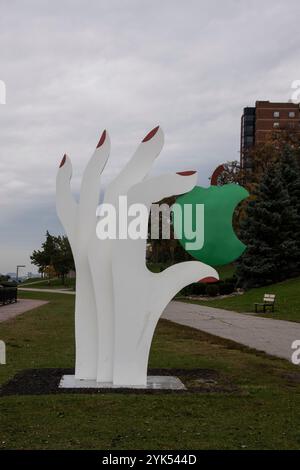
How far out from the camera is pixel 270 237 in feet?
112

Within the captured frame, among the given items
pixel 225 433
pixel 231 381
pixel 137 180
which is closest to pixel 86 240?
pixel 137 180

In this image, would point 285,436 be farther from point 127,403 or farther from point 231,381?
point 231,381

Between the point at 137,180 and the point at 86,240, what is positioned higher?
the point at 137,180

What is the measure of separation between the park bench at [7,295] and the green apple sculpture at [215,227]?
72.5 feet

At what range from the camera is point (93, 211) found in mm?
9367

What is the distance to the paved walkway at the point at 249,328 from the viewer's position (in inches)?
553

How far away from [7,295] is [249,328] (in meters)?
17.3

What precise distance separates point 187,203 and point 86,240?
1.71m

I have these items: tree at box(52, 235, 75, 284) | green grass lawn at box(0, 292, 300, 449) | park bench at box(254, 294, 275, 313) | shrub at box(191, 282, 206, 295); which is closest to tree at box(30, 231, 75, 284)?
tree at box(52, 235, 75, 284)

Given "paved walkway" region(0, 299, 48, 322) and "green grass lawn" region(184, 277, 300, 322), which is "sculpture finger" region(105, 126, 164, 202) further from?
"green grass lawn" region(184, 277, 300, 322)

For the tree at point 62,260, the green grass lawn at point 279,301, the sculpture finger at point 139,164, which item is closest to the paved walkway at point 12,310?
the green grass lawn at point 279,301

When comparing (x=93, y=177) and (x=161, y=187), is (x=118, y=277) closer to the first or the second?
(x=161, y=187)

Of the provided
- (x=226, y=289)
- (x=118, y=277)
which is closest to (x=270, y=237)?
(x=226, y=289)

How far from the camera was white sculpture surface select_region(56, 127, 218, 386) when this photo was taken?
9.04 metres
